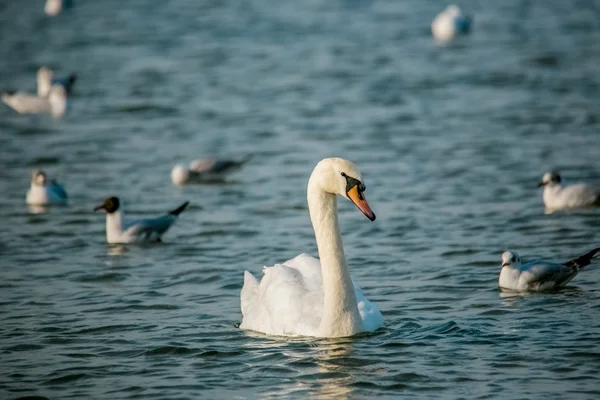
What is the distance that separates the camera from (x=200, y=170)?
17250 mm

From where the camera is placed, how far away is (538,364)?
8.95 m

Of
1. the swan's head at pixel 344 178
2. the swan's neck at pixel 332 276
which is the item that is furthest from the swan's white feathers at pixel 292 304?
the swan's head at pixel 344 178

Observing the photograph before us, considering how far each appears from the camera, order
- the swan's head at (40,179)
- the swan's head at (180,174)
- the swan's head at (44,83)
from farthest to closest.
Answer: the swan's head at (44,83)
the swan's head at (180,174)
the swan's head at (40,179)

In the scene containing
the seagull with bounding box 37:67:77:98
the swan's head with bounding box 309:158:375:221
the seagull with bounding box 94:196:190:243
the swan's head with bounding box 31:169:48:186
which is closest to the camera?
the swan's head with bounding box 309:158:375:221

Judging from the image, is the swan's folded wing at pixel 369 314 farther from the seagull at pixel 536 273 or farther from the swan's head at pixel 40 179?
the swan's head at pixel 40 179

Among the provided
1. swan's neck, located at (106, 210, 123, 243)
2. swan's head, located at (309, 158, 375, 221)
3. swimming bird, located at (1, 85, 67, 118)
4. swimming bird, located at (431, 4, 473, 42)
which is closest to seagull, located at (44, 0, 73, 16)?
swimming bird, located at (431, 4, 473, 42)

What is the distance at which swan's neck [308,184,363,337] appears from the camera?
955 cm

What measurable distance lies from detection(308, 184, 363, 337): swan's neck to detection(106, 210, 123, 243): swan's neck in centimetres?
479

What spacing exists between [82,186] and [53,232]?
257 cm

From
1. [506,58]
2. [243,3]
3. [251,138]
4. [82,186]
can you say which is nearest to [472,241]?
[82,186]

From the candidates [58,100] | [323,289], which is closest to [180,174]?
[58,100]

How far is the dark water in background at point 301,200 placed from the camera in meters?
9.21

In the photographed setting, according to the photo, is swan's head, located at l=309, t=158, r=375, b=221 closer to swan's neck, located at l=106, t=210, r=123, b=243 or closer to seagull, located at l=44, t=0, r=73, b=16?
swan's neck, located at l=106, t=210, r=123, b=243

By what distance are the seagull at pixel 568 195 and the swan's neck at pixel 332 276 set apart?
527 centimetres
